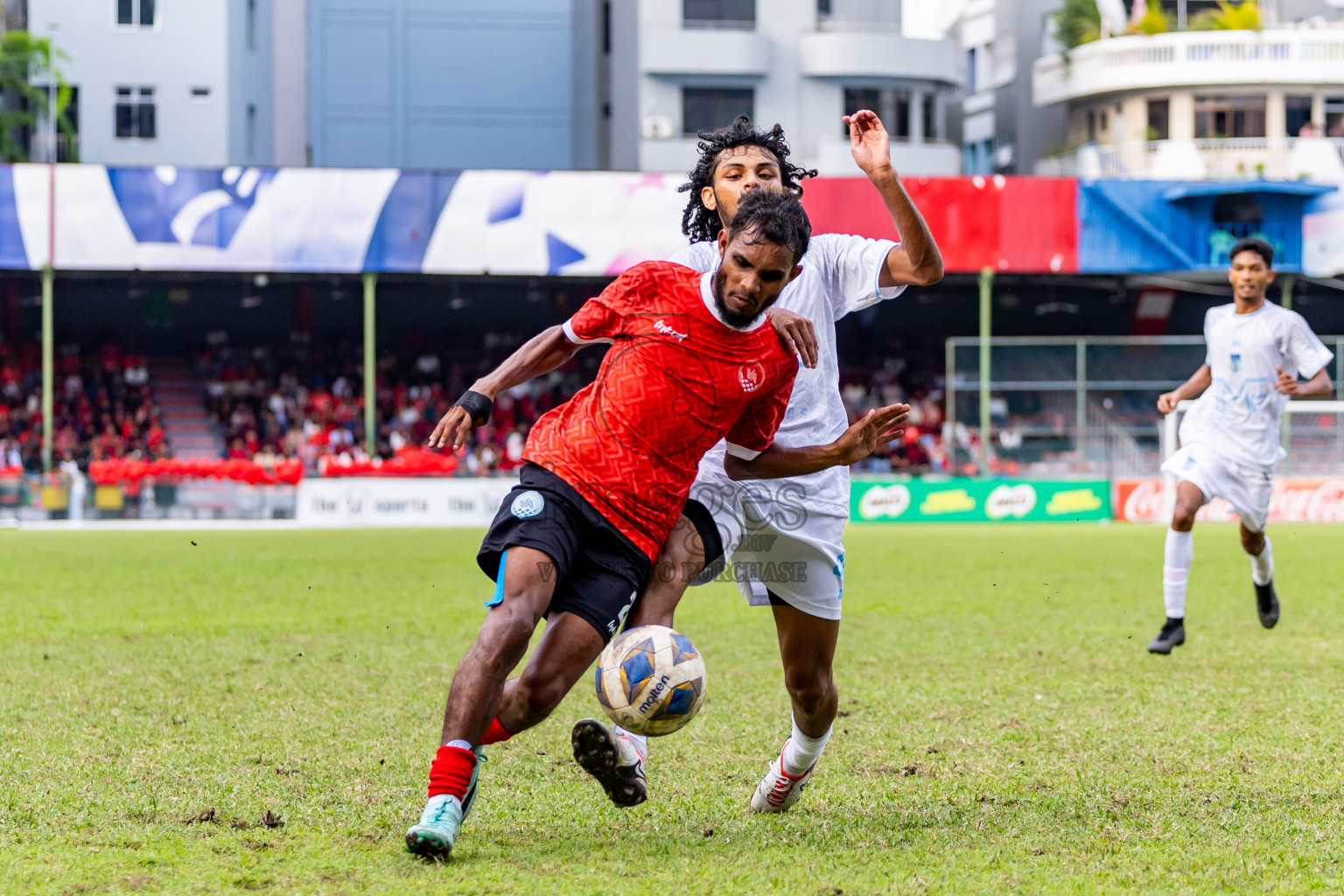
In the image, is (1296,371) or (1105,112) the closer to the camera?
(1296,371)

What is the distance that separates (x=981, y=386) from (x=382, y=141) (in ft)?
90.8

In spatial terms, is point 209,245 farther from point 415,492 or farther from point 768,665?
point 768,665

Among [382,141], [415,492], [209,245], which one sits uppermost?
[382,141]

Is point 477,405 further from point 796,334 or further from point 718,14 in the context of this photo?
point 718,14

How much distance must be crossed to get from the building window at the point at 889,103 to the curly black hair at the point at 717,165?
3906 centimetres

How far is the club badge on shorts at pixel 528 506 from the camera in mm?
4680

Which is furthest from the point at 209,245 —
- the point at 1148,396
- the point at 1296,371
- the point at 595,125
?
the point at 1296,371

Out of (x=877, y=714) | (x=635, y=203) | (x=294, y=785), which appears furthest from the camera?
(x=635, y=203)

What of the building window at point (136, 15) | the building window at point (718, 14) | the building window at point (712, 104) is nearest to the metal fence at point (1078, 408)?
the building window at point (712, 104)

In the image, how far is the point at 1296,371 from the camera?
10023 mm

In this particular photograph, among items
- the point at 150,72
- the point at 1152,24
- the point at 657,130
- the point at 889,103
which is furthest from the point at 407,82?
the point at 1152,24

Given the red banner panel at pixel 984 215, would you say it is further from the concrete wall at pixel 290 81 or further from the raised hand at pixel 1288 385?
the concrete wall at pixel 290 81

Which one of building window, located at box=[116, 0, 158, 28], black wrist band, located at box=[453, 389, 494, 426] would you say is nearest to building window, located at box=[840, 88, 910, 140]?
building window, located at box=[116, 0, 158, 28]

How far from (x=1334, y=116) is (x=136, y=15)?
Result: 36010 mm
